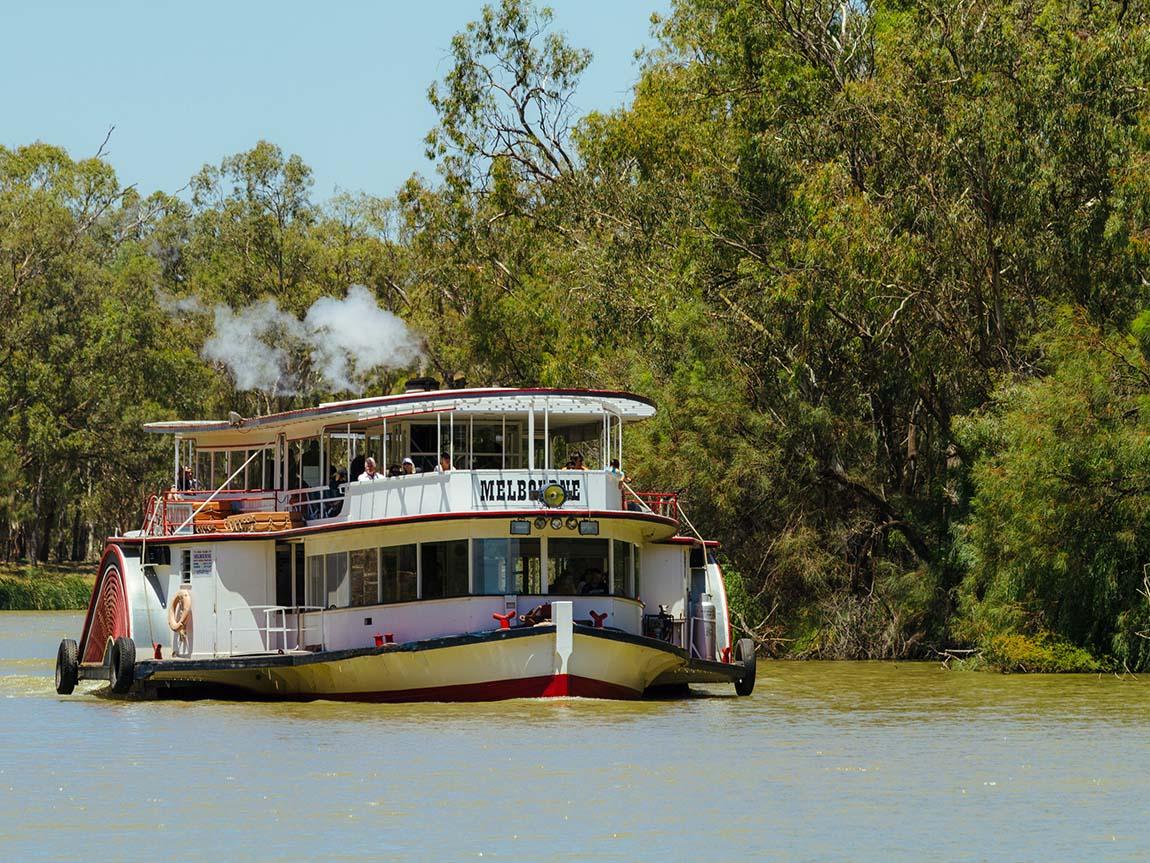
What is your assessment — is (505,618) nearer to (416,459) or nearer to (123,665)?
(416,459)

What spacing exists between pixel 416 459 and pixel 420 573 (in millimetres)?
2323

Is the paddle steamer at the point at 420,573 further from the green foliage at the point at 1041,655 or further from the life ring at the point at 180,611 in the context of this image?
the green foliage at the point at 1041,655

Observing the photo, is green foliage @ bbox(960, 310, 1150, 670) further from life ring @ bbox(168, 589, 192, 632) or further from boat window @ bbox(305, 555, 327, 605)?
life ring @ bbox(168, 589, 192, 632)

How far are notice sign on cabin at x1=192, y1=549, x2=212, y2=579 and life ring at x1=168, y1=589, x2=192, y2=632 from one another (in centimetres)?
38

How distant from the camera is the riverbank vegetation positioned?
3728 cm

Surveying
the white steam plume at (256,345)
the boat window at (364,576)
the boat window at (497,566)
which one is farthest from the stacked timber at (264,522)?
the white steam plume at (256,345)

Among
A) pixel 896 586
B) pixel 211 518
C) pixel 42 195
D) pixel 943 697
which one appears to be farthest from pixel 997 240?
pixel 42 195

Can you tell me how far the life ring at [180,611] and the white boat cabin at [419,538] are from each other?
0.15 m

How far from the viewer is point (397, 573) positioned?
1232 inches

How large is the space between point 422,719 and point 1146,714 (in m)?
10.5

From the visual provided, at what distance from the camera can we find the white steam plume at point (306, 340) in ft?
266

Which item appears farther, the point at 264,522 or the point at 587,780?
the point at 264,522

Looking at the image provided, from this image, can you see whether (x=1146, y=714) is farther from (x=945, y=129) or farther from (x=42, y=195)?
(x=42, y=195)

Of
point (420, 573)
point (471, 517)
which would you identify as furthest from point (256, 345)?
point (471, 517)
